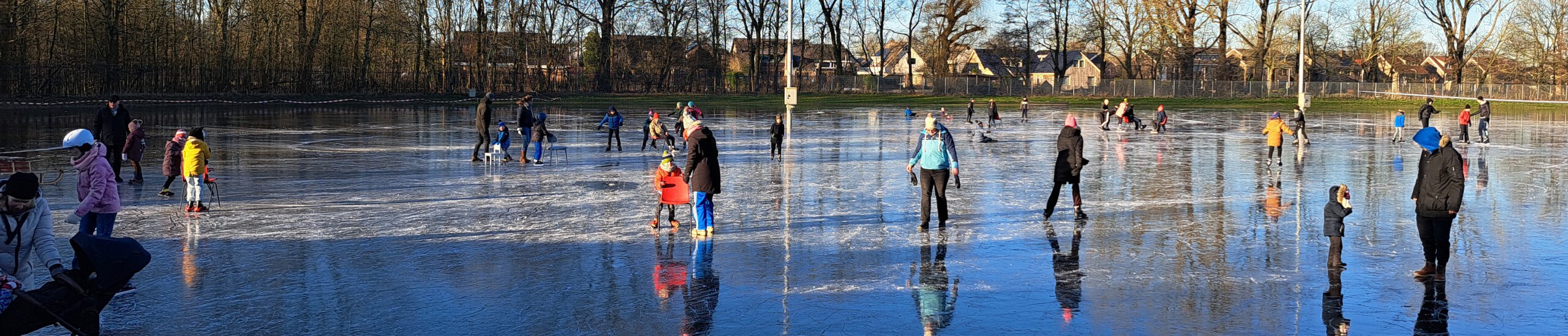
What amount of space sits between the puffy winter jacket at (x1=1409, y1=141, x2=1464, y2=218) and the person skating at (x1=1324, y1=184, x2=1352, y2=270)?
0.52 meters

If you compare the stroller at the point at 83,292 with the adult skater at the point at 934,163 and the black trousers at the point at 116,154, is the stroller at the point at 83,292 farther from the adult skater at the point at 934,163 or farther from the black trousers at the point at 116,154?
the black trousers at the point at 116,154

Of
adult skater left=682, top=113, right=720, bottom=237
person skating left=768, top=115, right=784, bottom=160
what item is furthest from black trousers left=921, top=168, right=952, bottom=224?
person skating left=768, top=115, right=784, bottom=160

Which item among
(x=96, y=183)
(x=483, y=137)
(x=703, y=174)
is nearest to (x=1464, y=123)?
(x=483, y=137)

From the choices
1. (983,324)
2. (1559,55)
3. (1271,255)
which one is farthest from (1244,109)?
(983,324)

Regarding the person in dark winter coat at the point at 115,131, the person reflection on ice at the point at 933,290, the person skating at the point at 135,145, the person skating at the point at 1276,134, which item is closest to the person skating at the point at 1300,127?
the person skating at the point at 1276,134

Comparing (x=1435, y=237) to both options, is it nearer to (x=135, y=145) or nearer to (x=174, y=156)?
(x=174, y=156)

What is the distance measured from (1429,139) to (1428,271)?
3.29ft

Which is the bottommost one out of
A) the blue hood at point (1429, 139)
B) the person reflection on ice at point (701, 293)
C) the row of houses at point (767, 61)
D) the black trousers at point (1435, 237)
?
the person reflection on ice at point (701, 293)

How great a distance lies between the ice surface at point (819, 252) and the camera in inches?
282

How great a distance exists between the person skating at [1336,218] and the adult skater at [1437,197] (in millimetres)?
538

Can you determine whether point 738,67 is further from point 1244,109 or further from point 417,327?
point 417,327

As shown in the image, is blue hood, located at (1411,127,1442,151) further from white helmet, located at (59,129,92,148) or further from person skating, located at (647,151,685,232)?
white helmet, located at (59,129,92,148)

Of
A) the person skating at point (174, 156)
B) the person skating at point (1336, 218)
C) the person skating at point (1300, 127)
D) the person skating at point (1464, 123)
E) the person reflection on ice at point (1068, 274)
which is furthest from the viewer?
the person skating at point (1464, 123)

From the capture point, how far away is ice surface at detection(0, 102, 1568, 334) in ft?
23.5
